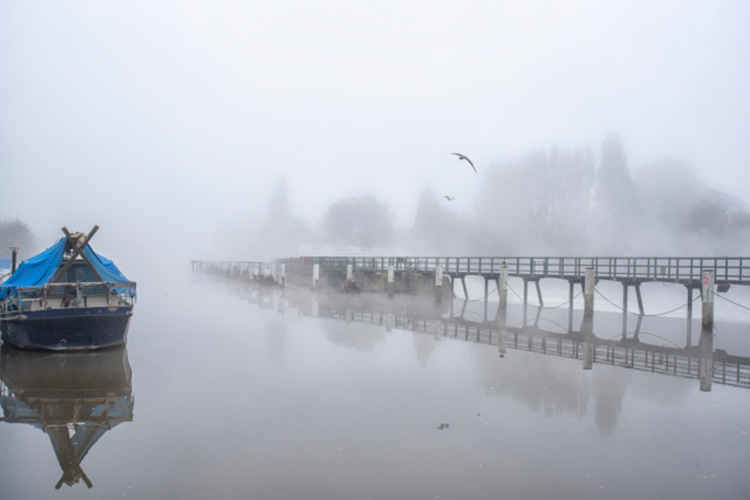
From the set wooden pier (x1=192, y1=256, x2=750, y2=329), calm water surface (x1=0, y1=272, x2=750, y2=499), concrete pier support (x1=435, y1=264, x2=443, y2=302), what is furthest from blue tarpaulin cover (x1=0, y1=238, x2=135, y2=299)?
concrete pier support (x1=435, y1=264, x2=443, y2=302)

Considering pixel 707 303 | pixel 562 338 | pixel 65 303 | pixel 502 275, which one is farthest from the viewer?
pixel 502 275

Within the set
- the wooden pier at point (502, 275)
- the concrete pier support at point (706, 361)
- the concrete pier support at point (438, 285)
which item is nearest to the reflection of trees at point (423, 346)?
the concrete pier support at point (706, 361)

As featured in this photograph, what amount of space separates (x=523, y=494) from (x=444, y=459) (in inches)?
61.8

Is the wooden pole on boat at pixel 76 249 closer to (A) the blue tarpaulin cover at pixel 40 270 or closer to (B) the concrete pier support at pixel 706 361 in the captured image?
(A) the blue tarpaulin cover at pixel 40 270

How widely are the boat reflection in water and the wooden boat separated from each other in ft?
2.00

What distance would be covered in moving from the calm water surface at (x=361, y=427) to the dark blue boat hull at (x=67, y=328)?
92 centimetres

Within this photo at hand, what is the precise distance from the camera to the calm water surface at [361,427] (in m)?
7.71

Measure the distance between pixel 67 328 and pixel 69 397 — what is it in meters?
Answer: 5.86

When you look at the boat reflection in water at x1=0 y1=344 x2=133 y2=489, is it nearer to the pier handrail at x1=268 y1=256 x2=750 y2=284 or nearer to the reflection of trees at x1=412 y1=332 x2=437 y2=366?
the reflection of trees at x1=412 y1=332 x2=437 y2=366

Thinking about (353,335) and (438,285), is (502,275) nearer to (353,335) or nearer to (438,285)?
(438,285)

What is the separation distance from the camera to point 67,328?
56.2ft

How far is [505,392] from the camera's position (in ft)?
43.4

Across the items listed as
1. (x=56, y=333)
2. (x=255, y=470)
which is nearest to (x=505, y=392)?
(x=255, y=470)

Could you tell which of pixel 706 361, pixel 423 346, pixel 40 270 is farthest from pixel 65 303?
pixel 706 361
